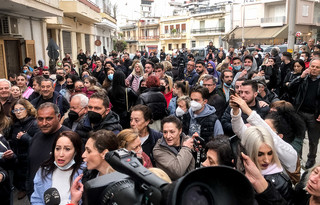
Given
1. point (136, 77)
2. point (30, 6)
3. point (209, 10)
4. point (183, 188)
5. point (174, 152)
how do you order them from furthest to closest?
point (209, 10) < point (30, 6) < point (136, 77) < point (174, 152) < point (183, 188)

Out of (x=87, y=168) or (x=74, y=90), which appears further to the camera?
(x=74, y=90)

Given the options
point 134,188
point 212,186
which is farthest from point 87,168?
point 212,186

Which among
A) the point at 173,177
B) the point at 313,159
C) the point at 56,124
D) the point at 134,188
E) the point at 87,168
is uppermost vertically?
the point at 134,188

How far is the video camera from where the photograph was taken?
3.21ft

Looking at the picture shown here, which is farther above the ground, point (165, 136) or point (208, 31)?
point (208, 31)

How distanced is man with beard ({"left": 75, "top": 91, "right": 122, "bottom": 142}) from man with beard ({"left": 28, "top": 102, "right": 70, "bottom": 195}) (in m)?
0.29

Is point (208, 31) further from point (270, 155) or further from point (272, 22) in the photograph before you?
point (270, 155)

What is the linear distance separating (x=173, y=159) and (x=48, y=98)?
3.25m

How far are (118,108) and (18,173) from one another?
194cm

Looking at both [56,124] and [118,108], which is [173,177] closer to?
[56,124]

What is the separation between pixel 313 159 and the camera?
16.8ft

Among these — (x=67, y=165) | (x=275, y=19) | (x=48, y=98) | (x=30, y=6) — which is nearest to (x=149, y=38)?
(x=275, y=19)

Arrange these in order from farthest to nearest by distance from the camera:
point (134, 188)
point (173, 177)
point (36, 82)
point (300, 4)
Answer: point (300, 4)
point (36, 82)
point (173, 177)
point (134, 188)

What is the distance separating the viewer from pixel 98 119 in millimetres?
3385
